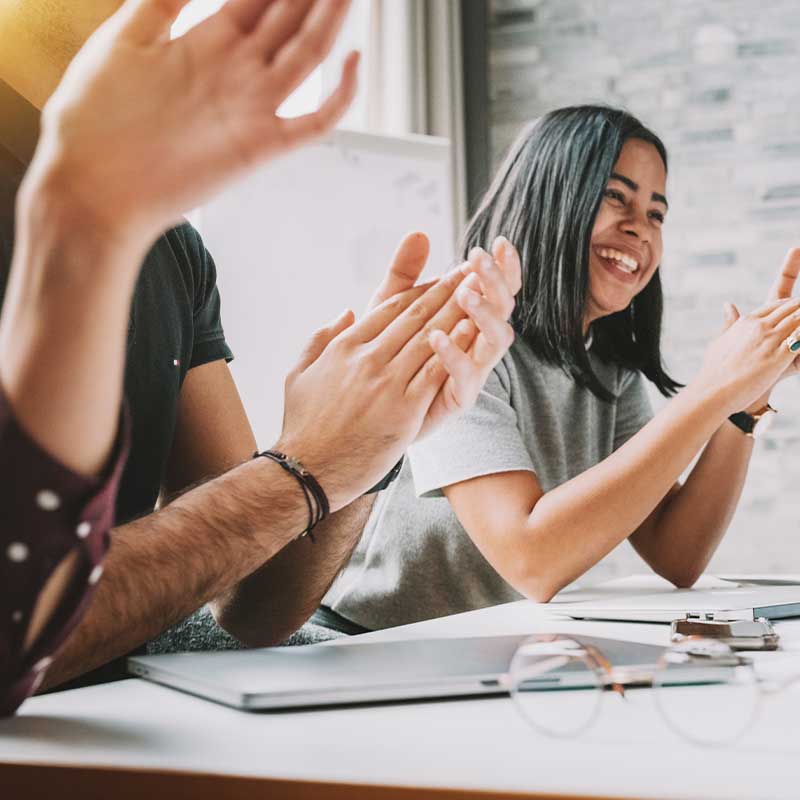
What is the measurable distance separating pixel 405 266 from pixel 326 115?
1.52ft

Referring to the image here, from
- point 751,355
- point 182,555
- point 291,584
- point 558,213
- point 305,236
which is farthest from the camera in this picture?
point 305,236

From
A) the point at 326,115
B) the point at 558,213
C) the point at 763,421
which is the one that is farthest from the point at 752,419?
the point at 326,115

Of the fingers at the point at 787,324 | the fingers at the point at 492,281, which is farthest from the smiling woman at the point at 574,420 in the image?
the fingers at the point at 492,281

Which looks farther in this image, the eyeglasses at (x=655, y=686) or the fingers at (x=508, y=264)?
the fingers at (x=508, y=264)

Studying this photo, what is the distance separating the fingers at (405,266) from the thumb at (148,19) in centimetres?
50

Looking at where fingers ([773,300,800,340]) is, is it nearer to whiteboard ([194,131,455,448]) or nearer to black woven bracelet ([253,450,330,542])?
black woven bracelet ([253,450,330,542])

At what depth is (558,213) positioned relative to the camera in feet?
5.29

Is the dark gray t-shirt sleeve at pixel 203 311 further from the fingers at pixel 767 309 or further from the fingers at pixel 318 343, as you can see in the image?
the fingers at pixel 767 309

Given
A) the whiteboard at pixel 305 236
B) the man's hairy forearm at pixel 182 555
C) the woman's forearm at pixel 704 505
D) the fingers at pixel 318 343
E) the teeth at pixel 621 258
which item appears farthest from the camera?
the whiteboard at pixel 305 236

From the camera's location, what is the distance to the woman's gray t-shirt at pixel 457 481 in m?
1.38

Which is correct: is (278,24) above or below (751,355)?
above

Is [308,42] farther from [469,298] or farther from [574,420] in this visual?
[574,420]

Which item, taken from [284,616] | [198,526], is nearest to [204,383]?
[284,616]

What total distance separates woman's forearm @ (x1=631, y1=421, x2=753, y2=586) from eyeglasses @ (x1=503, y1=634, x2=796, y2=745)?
977 millimetres
